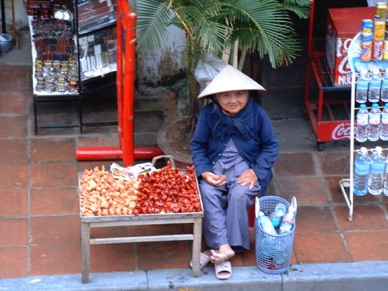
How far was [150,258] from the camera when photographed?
5.87 meters

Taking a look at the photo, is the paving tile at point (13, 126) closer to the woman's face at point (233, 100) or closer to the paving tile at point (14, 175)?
the paving tile at point (14, 175)

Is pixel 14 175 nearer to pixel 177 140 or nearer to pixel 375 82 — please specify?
pixel 177 140

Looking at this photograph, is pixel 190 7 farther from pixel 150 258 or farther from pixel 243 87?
pixel 150 258

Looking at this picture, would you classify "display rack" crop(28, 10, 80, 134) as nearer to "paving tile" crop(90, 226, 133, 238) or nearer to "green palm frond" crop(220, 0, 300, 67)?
"paving tile" crop(90, 226, 133, 238)

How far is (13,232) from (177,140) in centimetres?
146

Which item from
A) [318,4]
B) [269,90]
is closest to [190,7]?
[269,90]

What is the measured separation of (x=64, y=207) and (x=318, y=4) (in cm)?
356

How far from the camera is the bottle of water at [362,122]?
19.8 ft

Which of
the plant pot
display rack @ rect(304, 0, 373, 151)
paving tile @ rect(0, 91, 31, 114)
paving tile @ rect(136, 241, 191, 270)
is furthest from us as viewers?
paving tile @ rect(0, 91, 31, 114)

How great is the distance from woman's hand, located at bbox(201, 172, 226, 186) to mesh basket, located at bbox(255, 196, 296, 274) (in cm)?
35

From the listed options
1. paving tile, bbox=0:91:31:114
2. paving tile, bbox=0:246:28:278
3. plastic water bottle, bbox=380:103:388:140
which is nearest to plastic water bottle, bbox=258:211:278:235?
plastic water bottle, bbox=380:103:388:140

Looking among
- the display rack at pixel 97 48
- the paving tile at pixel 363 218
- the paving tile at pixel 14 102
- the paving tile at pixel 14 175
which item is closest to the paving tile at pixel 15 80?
the paving tile at pixel 14 102

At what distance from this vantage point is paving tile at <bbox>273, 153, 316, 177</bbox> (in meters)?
6.81

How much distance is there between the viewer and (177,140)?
22.0ft
